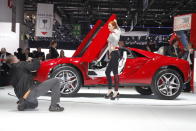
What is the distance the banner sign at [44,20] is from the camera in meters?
19.1

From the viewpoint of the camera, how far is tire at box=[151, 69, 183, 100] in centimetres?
905

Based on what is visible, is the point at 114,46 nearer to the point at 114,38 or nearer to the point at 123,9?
the point at 114,38

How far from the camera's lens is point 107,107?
7266 millimetres

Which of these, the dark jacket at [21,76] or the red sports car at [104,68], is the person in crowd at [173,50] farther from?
the dark jacket at [21,76]

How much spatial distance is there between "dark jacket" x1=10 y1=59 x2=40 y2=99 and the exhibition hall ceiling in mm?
Answer: 20204

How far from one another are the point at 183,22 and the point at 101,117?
8271 mm

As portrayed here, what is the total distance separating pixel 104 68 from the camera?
30.5ft

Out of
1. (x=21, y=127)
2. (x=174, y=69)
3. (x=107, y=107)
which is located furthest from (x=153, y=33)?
(x=21, y=127)

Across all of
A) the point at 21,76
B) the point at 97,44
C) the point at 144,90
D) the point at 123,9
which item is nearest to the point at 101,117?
the point at 21,76

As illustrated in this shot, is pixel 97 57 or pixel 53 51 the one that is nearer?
pixel 97 57

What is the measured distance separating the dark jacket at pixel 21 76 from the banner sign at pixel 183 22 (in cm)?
782

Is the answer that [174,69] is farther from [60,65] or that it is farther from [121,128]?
[121,128]

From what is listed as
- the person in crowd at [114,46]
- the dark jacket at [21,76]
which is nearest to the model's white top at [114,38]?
the person in crowd at [114,46]

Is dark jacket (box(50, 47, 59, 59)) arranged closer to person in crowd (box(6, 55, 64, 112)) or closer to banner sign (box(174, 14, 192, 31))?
banner sign (box(174, 14, 192, 31))
